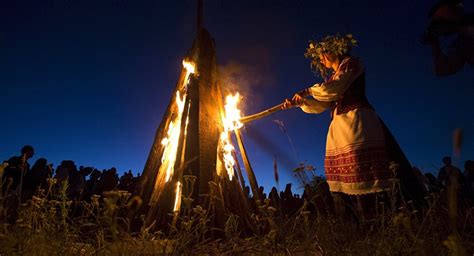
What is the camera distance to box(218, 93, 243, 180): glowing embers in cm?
401

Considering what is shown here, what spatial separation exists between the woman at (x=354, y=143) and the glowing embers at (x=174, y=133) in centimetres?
185

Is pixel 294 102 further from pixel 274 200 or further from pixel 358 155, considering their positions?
pixel 274 200

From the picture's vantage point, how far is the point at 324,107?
13.4ft

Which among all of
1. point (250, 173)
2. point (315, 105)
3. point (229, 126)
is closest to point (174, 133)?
point (229, 126)

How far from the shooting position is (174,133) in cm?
433

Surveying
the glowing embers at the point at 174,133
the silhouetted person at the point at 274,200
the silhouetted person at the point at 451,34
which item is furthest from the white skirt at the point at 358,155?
the glowing embers at the point at 174,133

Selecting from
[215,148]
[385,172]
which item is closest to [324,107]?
[385,172]

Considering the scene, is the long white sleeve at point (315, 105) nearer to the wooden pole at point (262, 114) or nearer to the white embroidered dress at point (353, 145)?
the white embroidered dress at point (353, 145)

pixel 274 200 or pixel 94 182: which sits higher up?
pixel 94 182

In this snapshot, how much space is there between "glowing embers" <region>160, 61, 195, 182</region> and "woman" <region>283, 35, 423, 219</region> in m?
1.85

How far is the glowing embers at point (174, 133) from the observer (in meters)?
4.11

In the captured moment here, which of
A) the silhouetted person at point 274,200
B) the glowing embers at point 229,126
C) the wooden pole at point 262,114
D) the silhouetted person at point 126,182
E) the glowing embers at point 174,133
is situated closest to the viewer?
the silhouetted person at point 274,200

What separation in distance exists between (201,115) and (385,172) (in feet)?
7.43

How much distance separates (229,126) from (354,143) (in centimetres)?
182
